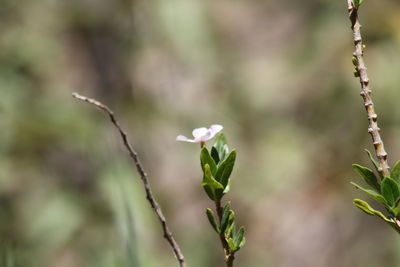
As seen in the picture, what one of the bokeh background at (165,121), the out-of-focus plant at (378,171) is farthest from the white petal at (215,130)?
the bokeh background at (165,121)

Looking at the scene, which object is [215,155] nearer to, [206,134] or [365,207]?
[206,134]

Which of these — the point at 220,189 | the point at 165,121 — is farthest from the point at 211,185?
the point at 165,121

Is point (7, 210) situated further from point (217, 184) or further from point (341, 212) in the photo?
point (217, 184)

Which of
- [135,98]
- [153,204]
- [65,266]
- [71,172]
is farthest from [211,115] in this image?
[153,204]

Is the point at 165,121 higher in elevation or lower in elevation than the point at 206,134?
lower

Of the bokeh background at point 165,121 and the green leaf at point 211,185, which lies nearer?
the green leaf at point 211,185

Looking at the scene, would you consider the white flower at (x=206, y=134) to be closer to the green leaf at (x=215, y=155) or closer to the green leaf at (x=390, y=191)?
the green leaf at (x=215, y=155)

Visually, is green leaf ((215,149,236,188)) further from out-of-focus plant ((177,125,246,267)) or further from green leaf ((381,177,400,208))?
green leaf ((381,177,400,208))

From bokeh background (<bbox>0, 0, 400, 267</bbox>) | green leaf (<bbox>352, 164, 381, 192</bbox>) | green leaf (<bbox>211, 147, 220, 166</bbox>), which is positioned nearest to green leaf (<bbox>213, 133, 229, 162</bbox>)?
green leaf (<bbox>211, 147, 220, 166</bbox>)
